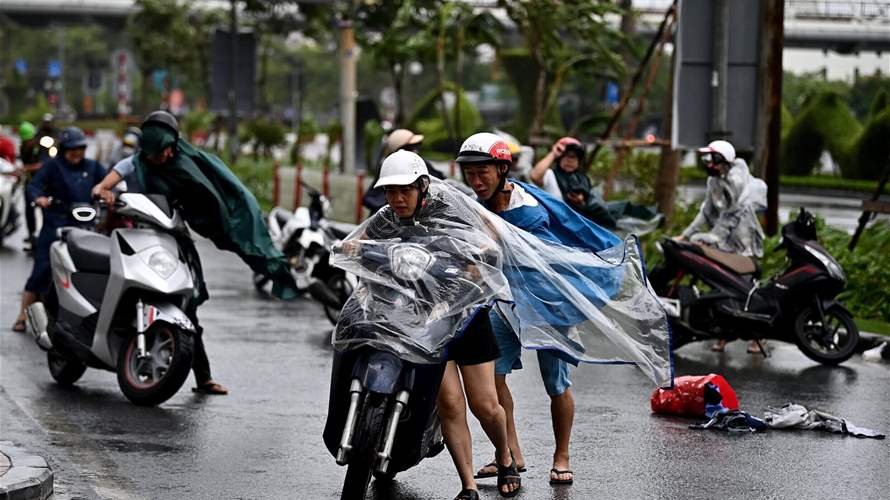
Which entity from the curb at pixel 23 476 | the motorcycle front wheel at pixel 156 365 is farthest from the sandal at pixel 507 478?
the motorcycle front wheel at pixel 156 365

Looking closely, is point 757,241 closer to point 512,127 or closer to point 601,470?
point 601,470

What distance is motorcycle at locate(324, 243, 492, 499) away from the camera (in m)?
6.49

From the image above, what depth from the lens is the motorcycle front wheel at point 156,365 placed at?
31.5 feet

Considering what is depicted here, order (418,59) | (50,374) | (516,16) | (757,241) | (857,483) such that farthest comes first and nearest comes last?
(418,59) → (516,16) → (757,241) → (50,374) → (857,483)

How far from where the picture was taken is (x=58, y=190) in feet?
45.0

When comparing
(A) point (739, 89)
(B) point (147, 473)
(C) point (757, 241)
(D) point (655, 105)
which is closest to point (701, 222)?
(C) point (757, 241)

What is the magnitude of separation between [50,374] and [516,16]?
16050mm

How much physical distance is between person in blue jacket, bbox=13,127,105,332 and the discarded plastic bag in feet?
18.7

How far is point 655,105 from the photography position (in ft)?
246

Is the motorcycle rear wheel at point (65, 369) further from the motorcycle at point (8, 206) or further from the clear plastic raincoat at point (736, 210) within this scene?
the motorcycle at point (8, 206)

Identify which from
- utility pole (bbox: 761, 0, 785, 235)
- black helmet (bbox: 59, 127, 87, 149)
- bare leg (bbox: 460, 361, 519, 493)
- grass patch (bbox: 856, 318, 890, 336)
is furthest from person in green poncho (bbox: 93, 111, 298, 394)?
utility pole (bbox: 761, 0, 785, 235)

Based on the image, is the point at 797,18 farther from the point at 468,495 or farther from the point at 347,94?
the point at 468,495

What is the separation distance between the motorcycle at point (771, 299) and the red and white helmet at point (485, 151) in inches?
213

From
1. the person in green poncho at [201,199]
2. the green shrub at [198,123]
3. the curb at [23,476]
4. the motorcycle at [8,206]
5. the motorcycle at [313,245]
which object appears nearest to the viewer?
the curb at [23,476]
